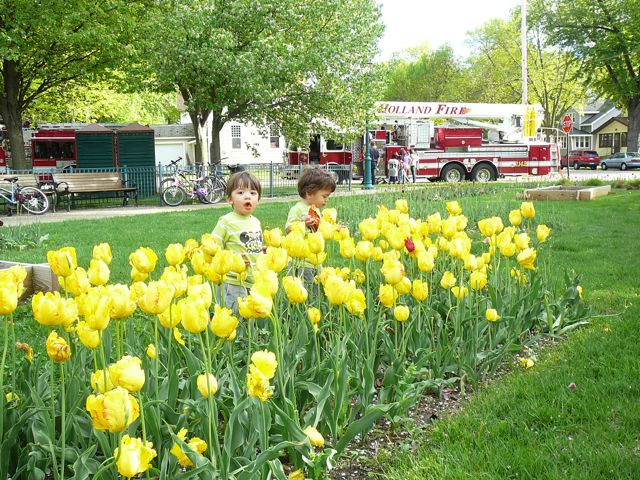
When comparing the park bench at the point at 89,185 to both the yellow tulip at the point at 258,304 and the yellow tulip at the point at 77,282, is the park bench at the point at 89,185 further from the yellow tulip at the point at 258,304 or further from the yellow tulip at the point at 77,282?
the yellow tulip at the point at 258,304

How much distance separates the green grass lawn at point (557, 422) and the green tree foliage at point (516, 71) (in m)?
47.6

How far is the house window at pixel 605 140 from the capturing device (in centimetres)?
7059

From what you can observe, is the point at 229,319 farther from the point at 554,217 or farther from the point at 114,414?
the point at 554,217

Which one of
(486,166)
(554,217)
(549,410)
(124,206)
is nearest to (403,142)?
(486,166)

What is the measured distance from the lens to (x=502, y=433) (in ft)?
9.47

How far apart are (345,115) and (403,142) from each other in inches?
257

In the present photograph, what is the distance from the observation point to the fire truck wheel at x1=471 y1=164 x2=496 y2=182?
26500 millimetres

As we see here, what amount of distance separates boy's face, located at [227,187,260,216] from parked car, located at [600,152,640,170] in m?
45.2

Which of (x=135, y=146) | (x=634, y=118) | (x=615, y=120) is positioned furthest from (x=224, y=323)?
(x=615, y=120)

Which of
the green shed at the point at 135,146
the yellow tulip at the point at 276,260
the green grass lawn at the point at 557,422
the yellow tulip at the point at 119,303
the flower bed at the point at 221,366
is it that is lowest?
the green grass lawn at the point at 557,422

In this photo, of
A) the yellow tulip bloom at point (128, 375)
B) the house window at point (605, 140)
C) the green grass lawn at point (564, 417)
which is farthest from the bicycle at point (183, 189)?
the house window at point (605, 140)

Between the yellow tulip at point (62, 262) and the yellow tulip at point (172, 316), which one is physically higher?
the yellow tulip at point (62, 262)

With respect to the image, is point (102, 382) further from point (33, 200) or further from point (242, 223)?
point (33, 200)

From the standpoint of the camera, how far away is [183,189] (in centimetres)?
1812
